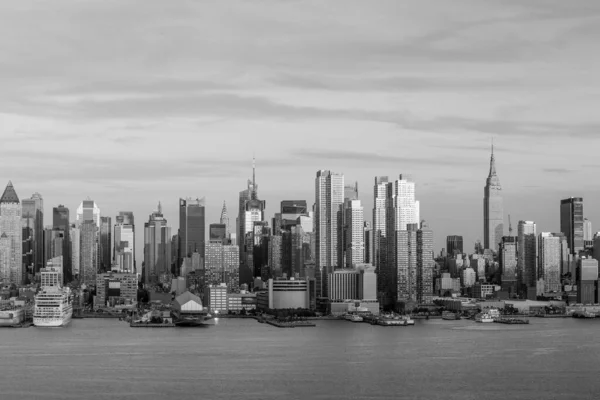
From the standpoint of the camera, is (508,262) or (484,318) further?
(508,262)

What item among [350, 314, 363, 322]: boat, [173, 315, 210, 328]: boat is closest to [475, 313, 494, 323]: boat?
[350, 314, 363, 322]: boat

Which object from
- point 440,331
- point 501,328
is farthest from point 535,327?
point 440,331

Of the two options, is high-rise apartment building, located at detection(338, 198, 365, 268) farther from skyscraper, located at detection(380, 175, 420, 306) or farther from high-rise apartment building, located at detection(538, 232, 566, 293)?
high-rise apartment building, located at detection(538, 232, 566, 293)

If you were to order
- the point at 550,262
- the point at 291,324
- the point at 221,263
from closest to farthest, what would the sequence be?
1. the point at 291,324
2. the point at 221,263
3. the point at 550,262

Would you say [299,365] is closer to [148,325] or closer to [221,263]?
[148,325]

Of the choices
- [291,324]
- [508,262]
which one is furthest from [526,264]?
[291,324]

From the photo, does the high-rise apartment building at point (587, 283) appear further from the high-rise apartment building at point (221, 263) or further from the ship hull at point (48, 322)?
the ship hull at point (48, 322)
